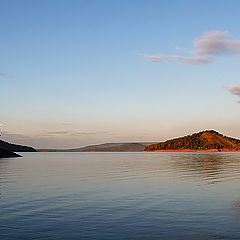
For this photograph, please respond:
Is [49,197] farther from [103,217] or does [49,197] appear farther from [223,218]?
[223,218]

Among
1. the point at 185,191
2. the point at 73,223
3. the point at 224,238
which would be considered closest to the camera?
the point at 224,238

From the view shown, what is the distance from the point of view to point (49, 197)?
44219 millimetres

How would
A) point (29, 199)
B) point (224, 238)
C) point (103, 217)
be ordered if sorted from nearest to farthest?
point (224, 238) → point (103, 217) → point (29, 199)

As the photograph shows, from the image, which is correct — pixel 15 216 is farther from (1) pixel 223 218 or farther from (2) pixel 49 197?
(1) pixel 223 218

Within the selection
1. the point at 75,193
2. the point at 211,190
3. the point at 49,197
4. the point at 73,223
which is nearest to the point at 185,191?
the point at 211,190

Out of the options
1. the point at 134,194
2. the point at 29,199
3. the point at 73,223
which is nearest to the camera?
the point at 73,223

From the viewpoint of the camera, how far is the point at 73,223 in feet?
96.3

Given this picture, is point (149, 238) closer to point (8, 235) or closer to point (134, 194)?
point (8, 235)

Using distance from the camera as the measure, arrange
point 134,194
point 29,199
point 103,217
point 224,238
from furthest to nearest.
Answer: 1. point 134,194
2. point 29,199
3. point 103,217
4. point 224,238

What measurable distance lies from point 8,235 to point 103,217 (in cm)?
949

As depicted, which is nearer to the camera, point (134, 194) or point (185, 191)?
point (134, 194)

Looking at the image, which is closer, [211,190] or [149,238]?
[149,238]

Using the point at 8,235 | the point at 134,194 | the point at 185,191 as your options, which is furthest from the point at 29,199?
the point at 185,191

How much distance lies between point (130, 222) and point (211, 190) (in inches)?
1002
